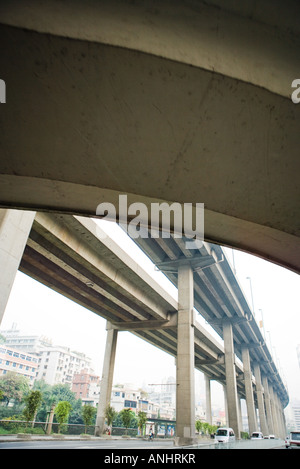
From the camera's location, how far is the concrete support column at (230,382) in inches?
1302

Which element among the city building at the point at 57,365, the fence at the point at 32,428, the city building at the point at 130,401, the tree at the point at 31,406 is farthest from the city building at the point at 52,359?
the tree at the point at 31,406

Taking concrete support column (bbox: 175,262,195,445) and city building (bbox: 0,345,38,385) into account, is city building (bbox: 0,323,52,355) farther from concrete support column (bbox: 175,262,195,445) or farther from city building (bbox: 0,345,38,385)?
concrete support column (bbox: 175,262,195,445)

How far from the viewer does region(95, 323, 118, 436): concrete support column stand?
27.5m

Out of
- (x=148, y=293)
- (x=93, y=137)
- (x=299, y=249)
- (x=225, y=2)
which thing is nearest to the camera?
(x=225, y=2)

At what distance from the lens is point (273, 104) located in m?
2.35

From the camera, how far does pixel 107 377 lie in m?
28.2

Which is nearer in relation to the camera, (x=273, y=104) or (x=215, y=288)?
(x=273, y=104)

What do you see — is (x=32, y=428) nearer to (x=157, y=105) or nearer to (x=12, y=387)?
(x=157, y=105)

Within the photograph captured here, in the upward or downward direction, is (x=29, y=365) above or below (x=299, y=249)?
above

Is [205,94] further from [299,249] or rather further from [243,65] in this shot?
[299,249]

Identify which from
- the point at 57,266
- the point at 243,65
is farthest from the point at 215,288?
the point at 243,65

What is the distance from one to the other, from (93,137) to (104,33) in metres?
0.88

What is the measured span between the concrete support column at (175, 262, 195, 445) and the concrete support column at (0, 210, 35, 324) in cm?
1478

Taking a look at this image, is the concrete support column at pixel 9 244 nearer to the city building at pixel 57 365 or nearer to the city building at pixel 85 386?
the city building at pixel 85 386
